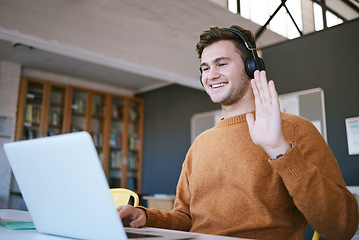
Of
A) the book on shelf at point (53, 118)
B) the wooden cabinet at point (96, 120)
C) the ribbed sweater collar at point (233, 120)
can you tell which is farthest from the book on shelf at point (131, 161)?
the ribbed sweater collar at point (233, 120)

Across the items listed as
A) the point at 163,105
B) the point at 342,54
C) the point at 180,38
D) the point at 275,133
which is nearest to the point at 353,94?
the point at 342,54

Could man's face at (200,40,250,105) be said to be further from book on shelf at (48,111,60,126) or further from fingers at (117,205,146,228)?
book on shelf at (48,111,60,126)

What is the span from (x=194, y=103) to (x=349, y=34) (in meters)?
2.86

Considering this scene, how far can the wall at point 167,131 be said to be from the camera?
604cm

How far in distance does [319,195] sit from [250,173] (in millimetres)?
299

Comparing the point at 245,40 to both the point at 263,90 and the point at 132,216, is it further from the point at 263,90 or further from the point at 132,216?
the point at 132,216

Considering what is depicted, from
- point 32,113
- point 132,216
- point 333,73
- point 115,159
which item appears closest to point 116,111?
point 115,159

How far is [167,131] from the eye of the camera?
21.1 feet

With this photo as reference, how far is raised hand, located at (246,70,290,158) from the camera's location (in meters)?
0.98

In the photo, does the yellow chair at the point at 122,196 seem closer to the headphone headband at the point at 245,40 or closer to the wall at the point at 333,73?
the headphone headband at the point at 245,40

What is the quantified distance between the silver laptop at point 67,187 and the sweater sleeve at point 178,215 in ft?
1.29

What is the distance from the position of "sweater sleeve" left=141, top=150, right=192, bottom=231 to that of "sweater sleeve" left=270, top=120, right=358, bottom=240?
49 cm

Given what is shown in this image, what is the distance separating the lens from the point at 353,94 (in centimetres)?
365

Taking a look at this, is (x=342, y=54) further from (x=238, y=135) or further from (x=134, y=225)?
(x=134, y=225)
